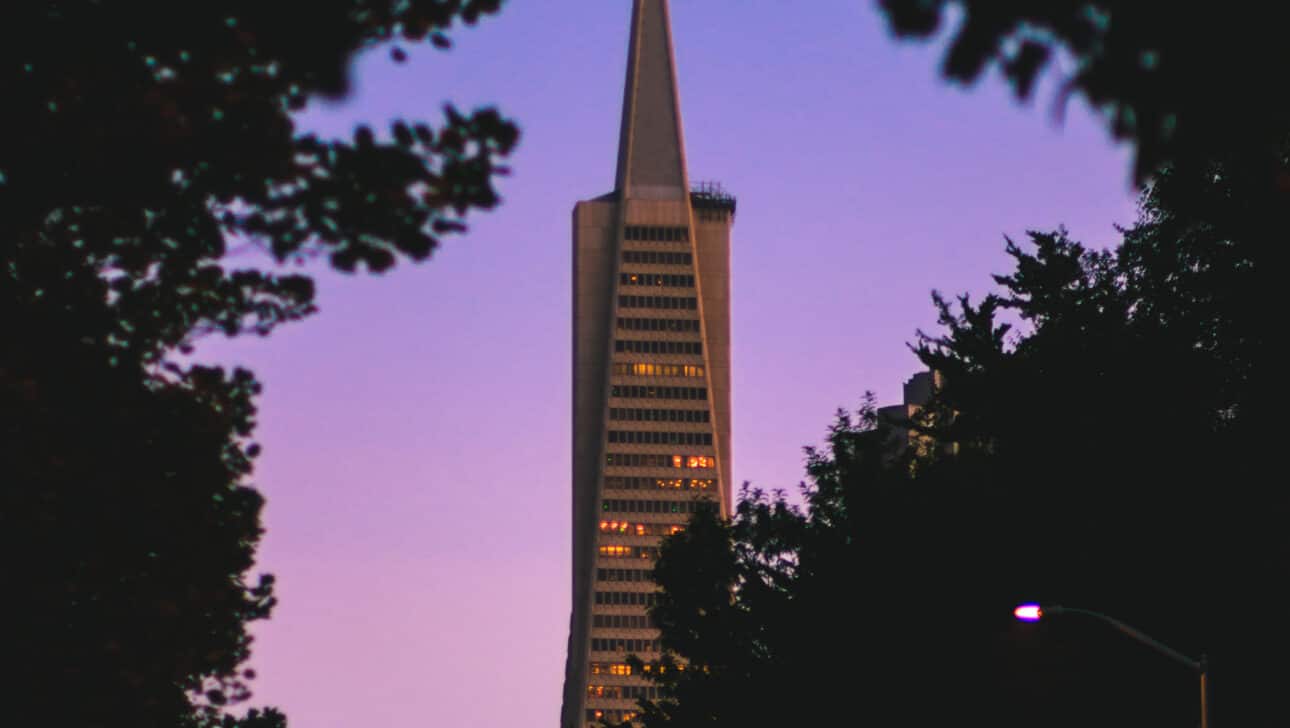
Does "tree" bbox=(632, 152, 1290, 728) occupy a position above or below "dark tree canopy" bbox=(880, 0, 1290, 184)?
above

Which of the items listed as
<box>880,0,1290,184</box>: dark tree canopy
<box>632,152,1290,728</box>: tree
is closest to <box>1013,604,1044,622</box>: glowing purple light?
<box>632,152,1290,728</box>: tree

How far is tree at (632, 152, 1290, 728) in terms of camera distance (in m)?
30.5

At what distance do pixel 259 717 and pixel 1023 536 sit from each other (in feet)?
54.2

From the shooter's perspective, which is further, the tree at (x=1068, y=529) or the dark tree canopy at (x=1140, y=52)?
the tree at (x=1068, y=529)

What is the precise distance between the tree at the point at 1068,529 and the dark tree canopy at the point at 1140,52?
71.0ft

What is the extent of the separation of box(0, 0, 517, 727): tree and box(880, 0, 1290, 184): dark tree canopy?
9.15 feet

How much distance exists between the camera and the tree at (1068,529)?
30453 mm

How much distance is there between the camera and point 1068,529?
108ft

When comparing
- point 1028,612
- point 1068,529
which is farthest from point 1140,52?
point 1068,529

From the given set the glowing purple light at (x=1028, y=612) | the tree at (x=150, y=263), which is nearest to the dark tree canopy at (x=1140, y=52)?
the tree at (x=150, y=263)

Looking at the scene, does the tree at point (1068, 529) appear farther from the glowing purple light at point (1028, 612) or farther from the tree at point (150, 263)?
the tree at point (150, 263)

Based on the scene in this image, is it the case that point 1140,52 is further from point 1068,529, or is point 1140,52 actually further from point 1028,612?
point 1068,529

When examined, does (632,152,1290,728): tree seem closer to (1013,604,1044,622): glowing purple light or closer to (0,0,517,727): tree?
(1013,604,1044,622): glowing purple light

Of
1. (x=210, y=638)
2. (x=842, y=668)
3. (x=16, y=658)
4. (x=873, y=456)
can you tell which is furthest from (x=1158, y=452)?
(x=16, y=658)
